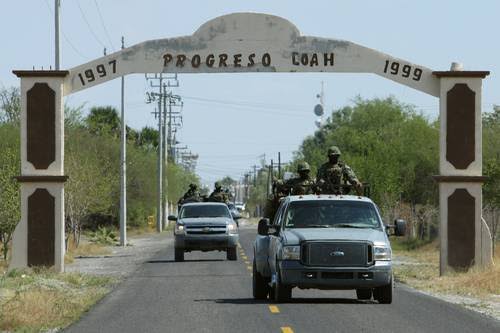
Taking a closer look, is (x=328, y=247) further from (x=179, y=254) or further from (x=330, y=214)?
(x=179, y=254)

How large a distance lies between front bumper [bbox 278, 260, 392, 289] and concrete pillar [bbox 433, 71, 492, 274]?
11.9 metres

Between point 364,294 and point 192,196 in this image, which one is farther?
point 192,196

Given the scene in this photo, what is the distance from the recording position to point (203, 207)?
43.0 meters

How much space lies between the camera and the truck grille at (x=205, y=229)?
4144 centimetres

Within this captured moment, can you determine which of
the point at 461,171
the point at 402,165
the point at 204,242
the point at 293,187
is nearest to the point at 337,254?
the point at 293,187

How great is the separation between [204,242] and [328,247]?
64.4 ft

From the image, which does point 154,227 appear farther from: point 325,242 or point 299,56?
point 325,242

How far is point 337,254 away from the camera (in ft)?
72.1

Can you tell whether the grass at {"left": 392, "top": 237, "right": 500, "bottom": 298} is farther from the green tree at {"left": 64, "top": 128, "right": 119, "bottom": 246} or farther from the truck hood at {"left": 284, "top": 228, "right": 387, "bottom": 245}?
Answer: the green tree at {"left": 64, "top": 128, "right": 119, "bottom": 246}

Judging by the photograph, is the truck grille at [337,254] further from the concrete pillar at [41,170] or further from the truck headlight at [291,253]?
the concrete pillar at [41,170]

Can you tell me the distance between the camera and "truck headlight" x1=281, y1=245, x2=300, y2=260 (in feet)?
72.5

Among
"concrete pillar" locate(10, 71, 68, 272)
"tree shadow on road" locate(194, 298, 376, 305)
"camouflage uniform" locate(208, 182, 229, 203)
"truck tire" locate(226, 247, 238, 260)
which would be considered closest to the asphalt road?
"tree shadow on road" locate(194, 298, 376, 305)

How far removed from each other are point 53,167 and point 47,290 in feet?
26.1

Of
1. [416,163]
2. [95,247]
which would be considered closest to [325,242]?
[95,247]
